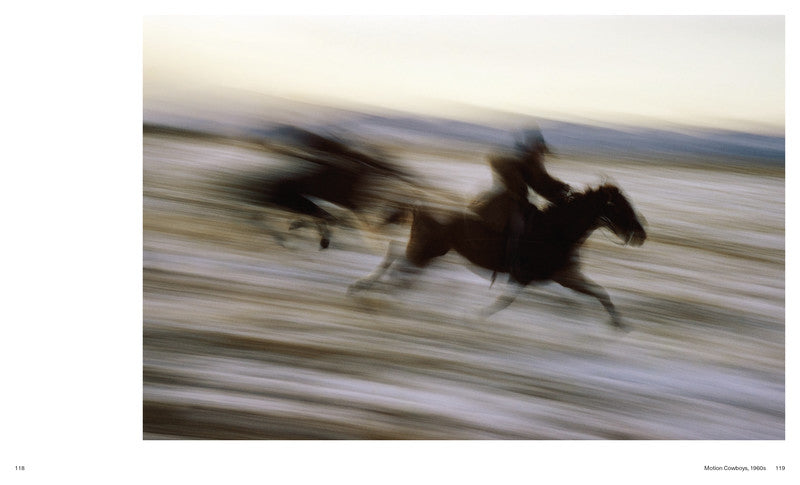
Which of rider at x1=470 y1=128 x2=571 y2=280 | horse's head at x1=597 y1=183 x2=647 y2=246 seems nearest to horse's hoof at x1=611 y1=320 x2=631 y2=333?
horse's head at x1=597 y1=183 x2=647 y2=246

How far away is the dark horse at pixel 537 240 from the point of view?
145cm

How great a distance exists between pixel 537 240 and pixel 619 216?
0.86 feet

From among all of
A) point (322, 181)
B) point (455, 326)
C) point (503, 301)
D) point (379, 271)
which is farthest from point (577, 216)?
point (322, 181)

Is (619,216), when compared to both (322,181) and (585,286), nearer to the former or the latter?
(585,286)

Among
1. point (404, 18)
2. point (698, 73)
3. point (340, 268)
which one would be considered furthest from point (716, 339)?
point (404, 18)

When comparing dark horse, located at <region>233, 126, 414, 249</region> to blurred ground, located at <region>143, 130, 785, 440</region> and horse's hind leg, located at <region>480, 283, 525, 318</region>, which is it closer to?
blurred ground, located at <region>143, 130, 785, 440</region>

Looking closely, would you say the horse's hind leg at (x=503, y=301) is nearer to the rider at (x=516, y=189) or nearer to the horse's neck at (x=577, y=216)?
the rider at (x=516, y=189)

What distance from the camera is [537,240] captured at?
1460mm

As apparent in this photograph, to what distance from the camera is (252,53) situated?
56.8 inches

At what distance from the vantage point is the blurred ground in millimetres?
1453

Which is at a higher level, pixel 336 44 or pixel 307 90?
A: pixel 336 44

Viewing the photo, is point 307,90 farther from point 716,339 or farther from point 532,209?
point 716,339

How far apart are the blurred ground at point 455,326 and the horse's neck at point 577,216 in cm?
4
